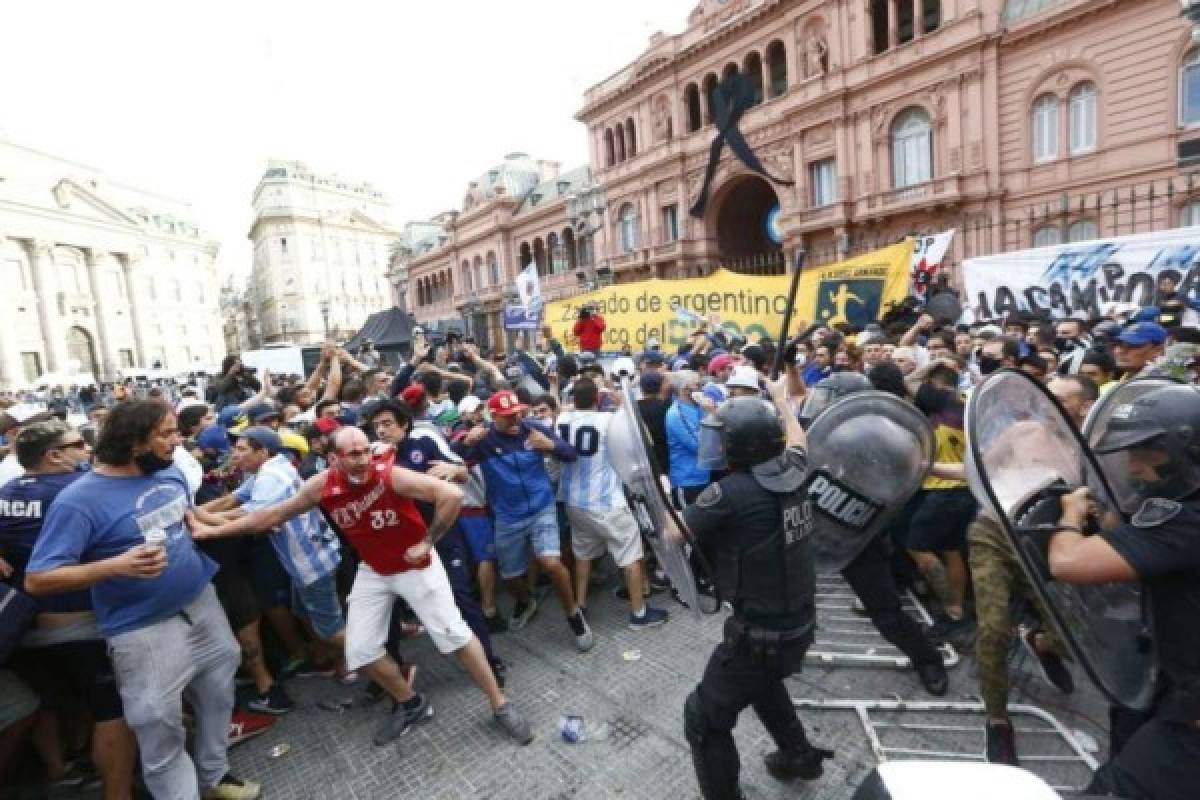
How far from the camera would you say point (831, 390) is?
164 inches

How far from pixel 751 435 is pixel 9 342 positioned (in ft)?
181

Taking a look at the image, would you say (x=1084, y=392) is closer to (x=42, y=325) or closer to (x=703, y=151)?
(x=703, y=151)

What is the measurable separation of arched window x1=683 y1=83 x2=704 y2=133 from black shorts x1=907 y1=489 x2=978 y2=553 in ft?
90.7

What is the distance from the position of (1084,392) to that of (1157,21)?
2028 cm

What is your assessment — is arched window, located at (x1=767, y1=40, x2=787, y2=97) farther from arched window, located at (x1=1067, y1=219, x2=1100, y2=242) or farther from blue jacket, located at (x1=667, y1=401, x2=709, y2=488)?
blue jacket, located at (x1=667, y1=401, x2=709, y2=488)

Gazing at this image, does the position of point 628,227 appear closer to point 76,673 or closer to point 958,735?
point 958,735

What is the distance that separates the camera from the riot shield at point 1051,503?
1.85 meters

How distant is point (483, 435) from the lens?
14.9ft

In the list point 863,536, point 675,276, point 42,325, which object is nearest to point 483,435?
point 863,536

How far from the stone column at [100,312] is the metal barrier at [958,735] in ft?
196

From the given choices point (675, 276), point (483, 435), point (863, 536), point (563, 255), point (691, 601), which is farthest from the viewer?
point (563, 255)

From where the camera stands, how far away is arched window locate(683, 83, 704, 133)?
28203 millimetres

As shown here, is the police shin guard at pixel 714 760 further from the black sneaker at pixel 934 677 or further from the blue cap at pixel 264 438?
the blue cap at pixel 264 438

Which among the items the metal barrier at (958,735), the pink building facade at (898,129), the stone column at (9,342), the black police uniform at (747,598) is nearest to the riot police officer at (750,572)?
the black police uniform at (747,598)
